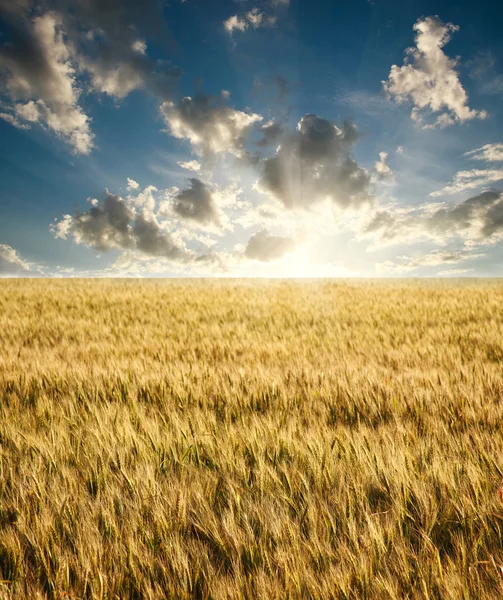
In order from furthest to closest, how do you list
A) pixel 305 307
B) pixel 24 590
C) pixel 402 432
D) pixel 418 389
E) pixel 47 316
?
pixel 305 307 < pixel 47 316 < pixel 418 389 < pixel 402 432 < pixel 24 590

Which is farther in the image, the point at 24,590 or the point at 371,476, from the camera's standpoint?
the point at 371,476

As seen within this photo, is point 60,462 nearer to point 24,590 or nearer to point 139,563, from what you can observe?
point 24,590

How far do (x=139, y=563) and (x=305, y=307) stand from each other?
7110 mm

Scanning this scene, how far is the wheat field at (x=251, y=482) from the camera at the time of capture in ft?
3.23

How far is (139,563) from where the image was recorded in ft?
3.39

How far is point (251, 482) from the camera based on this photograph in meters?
1.46

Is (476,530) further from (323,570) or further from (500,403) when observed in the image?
(500,403)

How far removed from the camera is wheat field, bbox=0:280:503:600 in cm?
98

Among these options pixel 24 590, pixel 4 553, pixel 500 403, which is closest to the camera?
pixel 24 590

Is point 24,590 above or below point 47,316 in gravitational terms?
below

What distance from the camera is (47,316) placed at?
6.82 metres

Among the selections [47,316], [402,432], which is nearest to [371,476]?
[402,432]

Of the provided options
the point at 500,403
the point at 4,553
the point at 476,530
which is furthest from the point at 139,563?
the point at 500,403

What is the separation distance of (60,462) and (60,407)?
28.8 inches
